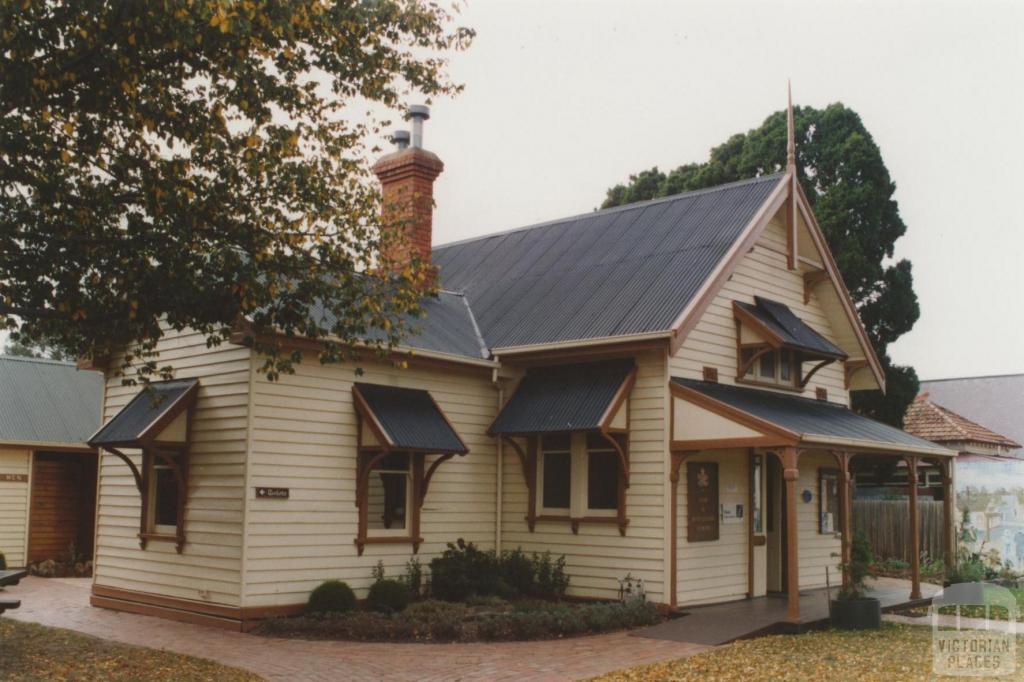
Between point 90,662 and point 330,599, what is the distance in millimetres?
3720

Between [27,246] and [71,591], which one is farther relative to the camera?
[71,591]

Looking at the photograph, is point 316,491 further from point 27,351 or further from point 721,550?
point 27,351

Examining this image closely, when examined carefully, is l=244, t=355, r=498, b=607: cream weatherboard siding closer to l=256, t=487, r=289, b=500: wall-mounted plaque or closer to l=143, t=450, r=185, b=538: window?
l=256, t=487, r=289, b=500: wall-mounted plaque

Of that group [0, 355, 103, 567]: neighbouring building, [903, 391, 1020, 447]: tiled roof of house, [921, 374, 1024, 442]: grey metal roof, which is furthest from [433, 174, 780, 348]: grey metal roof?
[921, 374, 1024, 442]: grey metal roof

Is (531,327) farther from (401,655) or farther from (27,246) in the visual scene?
(27,246)

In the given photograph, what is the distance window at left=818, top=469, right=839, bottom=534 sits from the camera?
65.8 ft

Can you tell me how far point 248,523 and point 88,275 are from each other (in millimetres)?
4146

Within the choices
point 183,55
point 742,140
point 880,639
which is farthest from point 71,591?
point 742,140

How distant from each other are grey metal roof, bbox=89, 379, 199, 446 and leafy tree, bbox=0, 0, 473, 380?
196cm

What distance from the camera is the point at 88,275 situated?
12.1 meters

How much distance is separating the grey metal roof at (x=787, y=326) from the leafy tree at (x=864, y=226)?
9.13 meters

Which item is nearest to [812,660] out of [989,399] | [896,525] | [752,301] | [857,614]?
[857,614]

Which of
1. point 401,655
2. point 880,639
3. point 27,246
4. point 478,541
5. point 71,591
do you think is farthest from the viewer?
point 71,591

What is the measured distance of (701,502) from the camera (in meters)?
16.6
